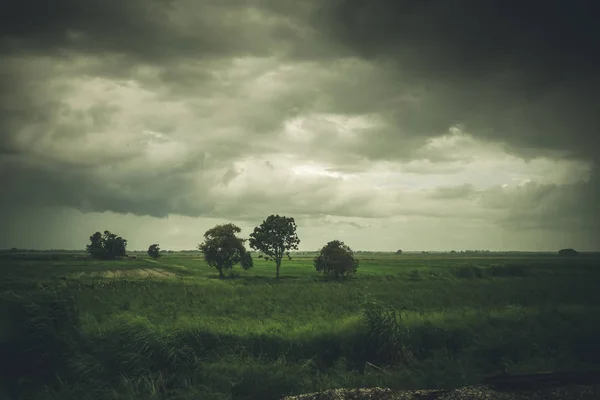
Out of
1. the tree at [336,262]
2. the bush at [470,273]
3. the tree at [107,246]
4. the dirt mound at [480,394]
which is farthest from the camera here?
the tree at [107,246]

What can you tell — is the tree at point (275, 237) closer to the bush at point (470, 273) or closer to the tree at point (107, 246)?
the bush at point (470, 273)

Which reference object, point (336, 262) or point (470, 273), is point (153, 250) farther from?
point (470, 273)

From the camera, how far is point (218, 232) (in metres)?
71.3

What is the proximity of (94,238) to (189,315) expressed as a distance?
330ft

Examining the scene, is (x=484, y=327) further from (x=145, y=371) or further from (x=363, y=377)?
(x=145, y=371)

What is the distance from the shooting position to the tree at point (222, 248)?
224 ft

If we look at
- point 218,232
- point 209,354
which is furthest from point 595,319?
point 218,232

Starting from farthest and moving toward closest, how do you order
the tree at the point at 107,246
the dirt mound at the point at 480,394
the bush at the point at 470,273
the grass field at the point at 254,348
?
the tree at the point at 107,246
the bush at the point at 470,273
the grass field at the point at 254,348
the dirt mound at the point at 480,394

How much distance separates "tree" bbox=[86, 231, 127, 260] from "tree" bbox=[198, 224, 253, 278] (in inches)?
1695

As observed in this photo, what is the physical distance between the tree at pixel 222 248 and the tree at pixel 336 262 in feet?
53.5

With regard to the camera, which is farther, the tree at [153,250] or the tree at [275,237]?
the tree at [153,250]

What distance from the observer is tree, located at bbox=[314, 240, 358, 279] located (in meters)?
58.9

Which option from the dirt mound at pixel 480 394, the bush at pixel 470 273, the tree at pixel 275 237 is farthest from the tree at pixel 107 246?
the dirt mound at pixel 480 394

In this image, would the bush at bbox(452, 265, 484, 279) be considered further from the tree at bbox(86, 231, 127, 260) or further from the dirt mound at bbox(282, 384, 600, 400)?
the tree at bbox(86, 231, 127, 260)
